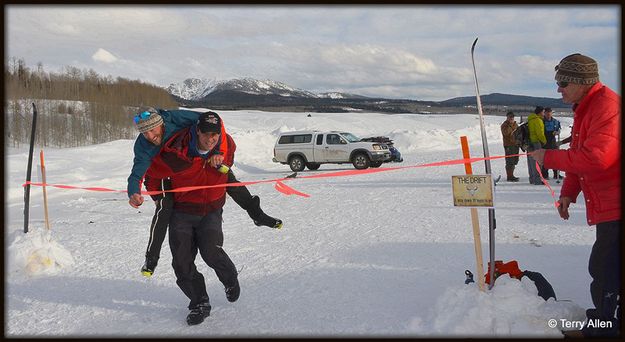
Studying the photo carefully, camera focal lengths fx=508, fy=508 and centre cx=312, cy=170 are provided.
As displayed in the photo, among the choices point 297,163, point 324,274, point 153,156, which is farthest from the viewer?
point 297,163

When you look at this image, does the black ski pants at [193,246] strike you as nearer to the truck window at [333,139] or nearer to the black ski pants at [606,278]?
the black ski pants at [606,278]

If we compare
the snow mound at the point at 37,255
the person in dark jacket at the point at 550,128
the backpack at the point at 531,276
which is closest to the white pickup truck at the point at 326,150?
the person in dark jacket at the point at 550,128

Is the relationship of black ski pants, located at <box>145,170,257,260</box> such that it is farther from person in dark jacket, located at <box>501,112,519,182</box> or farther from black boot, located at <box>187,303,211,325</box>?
person in dark jacket, located at <box>501,112,519,182</box>

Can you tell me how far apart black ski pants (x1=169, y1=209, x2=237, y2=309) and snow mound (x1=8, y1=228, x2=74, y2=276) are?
233cm

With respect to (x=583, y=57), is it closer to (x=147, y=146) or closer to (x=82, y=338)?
(x=147, y=146)

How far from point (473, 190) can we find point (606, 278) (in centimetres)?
104

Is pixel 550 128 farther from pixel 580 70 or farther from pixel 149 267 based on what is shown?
pixel 149 267

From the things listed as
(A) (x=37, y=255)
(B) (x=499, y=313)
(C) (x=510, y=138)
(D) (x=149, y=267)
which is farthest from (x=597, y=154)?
(C) (x=510, y=138)

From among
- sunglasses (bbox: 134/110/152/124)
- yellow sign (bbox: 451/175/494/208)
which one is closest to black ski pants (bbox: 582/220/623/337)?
yellow sign (bbox: 451/175/494/208)

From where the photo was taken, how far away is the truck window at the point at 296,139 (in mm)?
20609

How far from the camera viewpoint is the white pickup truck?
19.3m

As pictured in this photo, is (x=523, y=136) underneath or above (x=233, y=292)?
above

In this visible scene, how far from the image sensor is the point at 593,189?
3.39 m

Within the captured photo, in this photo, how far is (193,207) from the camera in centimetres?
432
